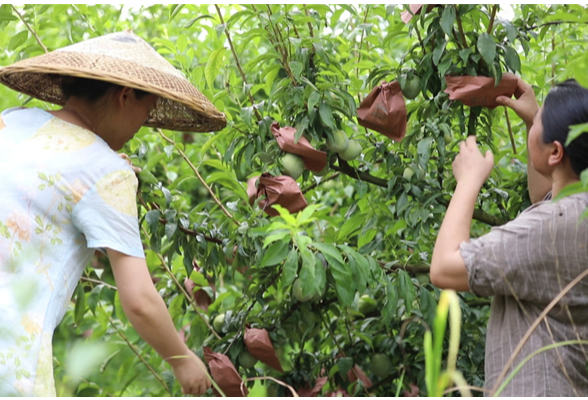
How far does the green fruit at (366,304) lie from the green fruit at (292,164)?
0.74m

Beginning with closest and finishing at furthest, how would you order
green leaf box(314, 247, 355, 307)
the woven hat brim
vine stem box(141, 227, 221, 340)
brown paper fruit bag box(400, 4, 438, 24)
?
the woven hat brim
green leaf box(314, 247, 355, 307)
brown paper fruit bag box(400, 4, 438, 24)
vine stem box(141, 227, 221, 340)

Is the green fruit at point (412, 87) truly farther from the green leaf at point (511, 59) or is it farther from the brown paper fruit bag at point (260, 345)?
the brown paper fruit bag at point (260, 345)

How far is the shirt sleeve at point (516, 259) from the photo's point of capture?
1.37 m

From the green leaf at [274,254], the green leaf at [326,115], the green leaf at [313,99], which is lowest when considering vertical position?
the green leaf at [274,254]

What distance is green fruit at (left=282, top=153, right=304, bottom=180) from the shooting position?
1.94 m

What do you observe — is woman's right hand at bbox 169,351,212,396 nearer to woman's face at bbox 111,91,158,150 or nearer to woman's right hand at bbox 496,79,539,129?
woman's face at bbox 111,91,158,150

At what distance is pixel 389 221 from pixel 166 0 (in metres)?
0.96

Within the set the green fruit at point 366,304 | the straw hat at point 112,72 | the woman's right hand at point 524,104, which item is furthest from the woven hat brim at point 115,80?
the green fruit at point 366,304

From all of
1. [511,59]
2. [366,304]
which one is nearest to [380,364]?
[366,304]

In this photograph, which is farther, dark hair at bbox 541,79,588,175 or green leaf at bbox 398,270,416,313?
green leaf at bbox 398,270,416,313

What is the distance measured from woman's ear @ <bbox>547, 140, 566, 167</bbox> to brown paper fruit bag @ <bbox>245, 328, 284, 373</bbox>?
3.42 ft

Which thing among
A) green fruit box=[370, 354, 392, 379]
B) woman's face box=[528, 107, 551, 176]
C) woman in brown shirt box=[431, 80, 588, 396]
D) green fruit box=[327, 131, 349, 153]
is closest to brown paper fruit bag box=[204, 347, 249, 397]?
green fruit box=[370, 354, 392, 379]

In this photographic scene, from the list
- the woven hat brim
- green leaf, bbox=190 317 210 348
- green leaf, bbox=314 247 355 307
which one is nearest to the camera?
the woven hat brim

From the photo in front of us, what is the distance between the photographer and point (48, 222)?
4.80 feet
